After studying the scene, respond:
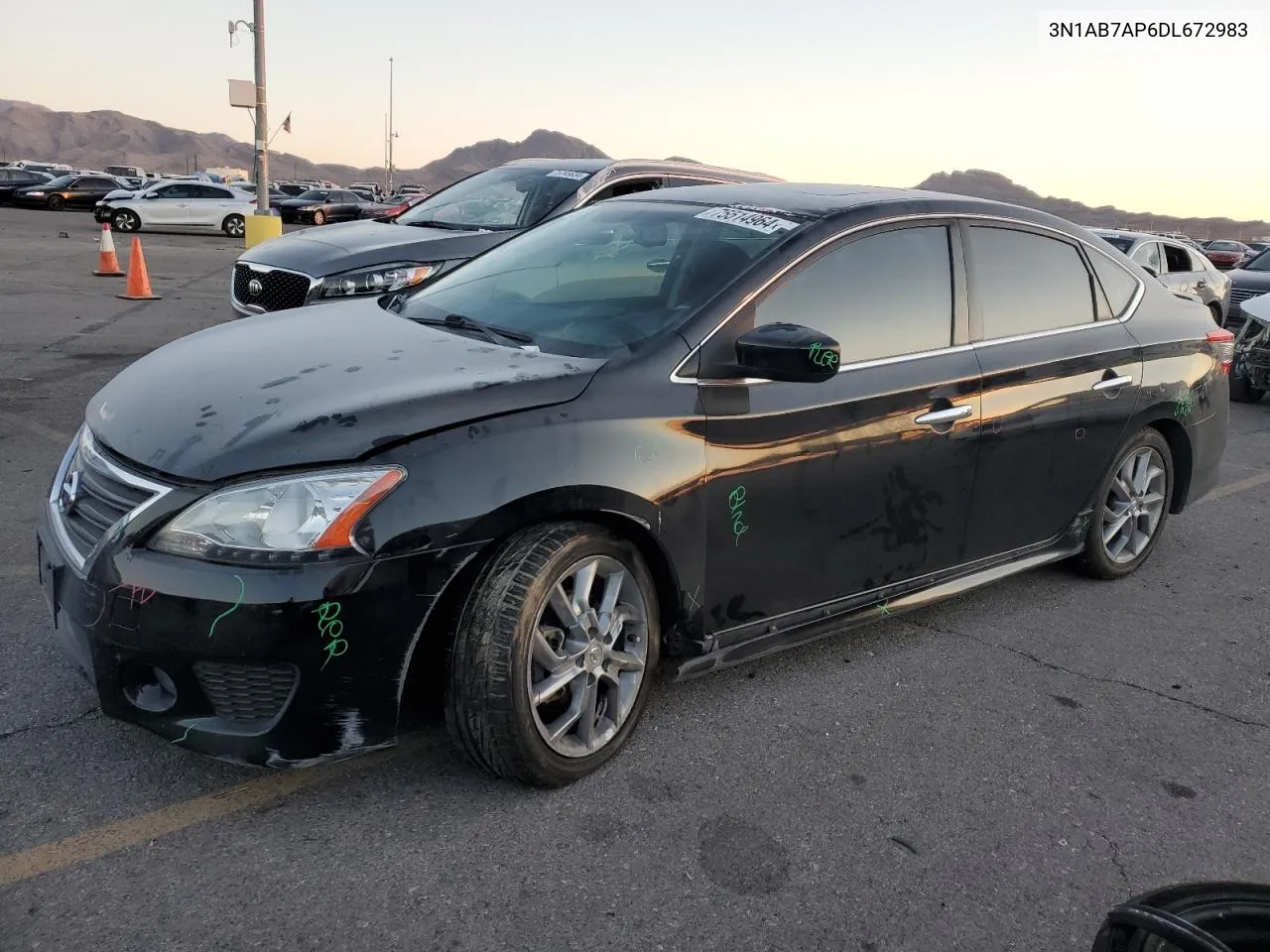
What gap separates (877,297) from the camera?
355 cm

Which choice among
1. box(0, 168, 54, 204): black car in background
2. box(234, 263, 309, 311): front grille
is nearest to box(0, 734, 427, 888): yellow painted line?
box(234, 263, 309, 311): front grille

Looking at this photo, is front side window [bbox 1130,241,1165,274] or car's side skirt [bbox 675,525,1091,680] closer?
car's side skirt [bbox 675,525,1091,680]

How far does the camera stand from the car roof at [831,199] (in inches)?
143

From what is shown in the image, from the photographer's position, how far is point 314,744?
2.56 m

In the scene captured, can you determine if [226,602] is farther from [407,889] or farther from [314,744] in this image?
[407,889]

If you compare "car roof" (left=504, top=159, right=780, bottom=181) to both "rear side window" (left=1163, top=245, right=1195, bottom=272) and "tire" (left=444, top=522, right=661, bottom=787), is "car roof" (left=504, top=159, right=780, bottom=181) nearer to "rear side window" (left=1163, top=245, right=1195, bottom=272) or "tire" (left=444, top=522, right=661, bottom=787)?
"tire" (left=444, top=522, right=661, bottom=787)

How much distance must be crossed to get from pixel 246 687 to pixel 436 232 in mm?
5570

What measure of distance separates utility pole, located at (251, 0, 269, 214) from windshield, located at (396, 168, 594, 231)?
1355 cm

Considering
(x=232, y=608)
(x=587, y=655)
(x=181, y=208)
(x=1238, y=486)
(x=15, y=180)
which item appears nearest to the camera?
(x=232, y=608)

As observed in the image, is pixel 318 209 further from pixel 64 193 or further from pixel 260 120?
pixel 260 120

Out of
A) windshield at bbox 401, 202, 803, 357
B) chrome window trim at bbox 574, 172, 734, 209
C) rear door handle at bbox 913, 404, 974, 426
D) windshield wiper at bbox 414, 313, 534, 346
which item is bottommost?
rear door handle at bbox 913, 404, 974, 426

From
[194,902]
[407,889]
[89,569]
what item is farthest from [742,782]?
[89,569]

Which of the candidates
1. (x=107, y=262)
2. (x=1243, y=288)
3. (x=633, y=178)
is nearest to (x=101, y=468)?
(x=633, y=178)

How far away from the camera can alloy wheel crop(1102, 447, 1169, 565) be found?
182 inches
